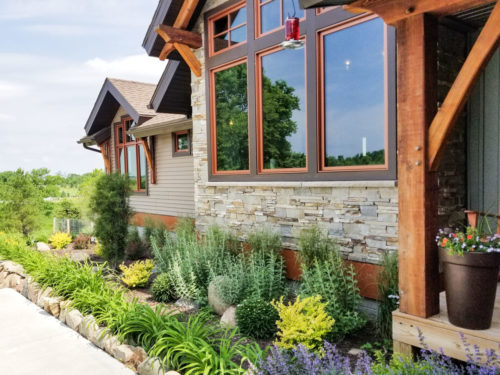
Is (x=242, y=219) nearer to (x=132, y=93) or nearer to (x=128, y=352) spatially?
(x=128, y=352)

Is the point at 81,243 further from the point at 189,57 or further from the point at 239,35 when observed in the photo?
the point at 239,35

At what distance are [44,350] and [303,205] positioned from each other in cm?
312

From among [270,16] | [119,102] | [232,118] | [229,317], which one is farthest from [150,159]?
[229,317]

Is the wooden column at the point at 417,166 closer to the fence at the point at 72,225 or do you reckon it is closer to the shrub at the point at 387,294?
the shrub at the point at 387,294

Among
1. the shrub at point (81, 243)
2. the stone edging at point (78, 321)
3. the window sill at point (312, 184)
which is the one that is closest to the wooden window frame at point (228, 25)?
the window sill at point (312, 184)

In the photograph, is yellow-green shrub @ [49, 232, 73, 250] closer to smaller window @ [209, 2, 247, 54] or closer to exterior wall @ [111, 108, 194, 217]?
exterior wall @ [111, 108, 194, 217]

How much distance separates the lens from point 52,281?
A: 5316mm

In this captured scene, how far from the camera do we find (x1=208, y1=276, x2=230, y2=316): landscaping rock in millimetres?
4551

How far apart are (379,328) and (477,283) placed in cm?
131

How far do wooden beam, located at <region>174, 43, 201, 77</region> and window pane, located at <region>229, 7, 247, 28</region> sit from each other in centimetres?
86

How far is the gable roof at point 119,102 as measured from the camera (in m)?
10.5

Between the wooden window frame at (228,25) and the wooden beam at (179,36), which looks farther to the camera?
the wooden beam at (179,36)

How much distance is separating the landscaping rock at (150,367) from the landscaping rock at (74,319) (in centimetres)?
138

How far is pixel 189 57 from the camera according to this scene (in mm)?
6492
